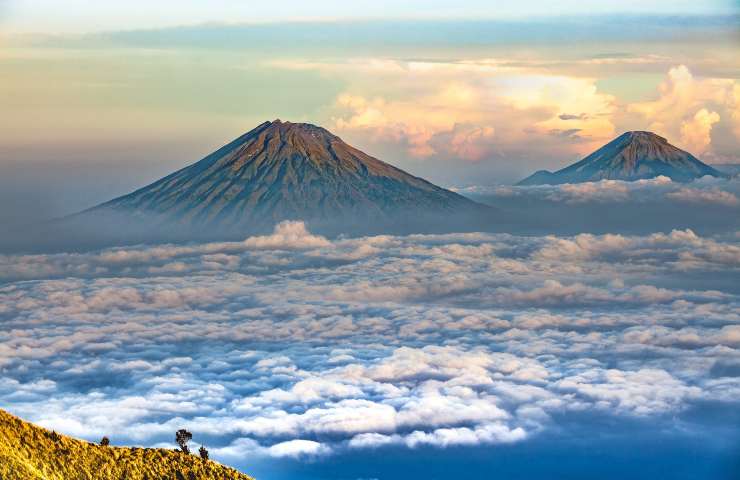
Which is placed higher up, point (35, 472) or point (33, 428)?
point (33, 428)

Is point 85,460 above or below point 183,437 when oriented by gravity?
below

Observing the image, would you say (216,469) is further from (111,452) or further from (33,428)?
(33,428)

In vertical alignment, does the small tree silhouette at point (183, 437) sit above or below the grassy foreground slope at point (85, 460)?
above

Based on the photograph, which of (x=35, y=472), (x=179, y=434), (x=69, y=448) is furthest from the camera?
(x=179, y=434)

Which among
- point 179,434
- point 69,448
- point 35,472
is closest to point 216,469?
point 179,434

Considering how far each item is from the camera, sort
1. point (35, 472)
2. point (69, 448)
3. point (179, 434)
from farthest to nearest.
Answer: point (179, 434)
point (69, 448)
point (35, 472)

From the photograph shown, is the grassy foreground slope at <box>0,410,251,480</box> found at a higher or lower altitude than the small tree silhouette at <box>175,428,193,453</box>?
lower

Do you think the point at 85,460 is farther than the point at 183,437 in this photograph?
No

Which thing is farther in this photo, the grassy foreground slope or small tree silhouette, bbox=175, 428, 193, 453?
small tree silhouette, bbox=175, 428, 193, 453
